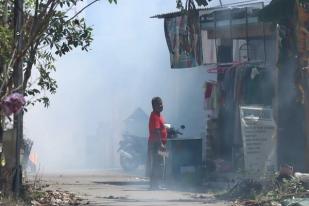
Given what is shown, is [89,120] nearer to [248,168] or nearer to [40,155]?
[40,155]

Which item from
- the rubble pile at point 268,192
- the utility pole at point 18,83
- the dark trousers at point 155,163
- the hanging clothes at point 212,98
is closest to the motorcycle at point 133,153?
the hanging clothes at point 212,98

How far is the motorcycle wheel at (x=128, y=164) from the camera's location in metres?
21.7

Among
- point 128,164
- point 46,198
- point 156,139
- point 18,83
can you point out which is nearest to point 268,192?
point 46,198

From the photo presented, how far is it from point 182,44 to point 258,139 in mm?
5686

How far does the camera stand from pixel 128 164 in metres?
21.8

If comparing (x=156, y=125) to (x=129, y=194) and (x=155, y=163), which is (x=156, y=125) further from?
(x=129, y=194)

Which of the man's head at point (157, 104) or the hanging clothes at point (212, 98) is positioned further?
the hanging clothes at point (212, 98)

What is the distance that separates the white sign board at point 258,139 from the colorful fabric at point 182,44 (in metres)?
4.40

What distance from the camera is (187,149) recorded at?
15898 millimetres

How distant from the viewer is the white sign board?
13.2 metres

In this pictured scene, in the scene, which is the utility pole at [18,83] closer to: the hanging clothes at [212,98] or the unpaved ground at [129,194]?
the unpaved ground at [129,194]

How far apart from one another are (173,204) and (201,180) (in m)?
4.14

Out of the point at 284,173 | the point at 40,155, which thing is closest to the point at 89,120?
the point at 40,155

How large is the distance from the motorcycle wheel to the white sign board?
863 centimetres
